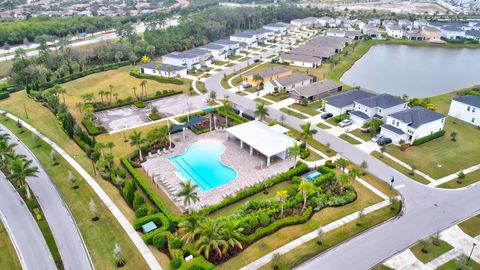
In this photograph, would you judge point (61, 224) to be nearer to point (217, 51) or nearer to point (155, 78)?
point (155, 78)

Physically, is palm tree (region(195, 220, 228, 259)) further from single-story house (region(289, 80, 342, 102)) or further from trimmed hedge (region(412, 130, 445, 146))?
single-story house (region(289, 80, 342, 102))

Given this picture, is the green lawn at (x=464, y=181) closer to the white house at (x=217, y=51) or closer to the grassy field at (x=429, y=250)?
the grassy field at (x=429, y=250)

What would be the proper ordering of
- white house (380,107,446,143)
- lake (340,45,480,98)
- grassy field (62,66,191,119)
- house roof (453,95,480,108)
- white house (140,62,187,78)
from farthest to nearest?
white house (140,62,187,78) < lake (340,45,480,98) < grassy field (62,66,191,119) < house roof (453,95,480,108) < white house (380,107,446,143)

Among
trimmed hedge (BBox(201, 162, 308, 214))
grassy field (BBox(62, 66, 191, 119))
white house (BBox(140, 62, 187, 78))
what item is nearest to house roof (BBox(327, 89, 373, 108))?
trimmed hedge (BBox(201, 162, 308, 214))

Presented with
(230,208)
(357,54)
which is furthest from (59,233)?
(357,54)

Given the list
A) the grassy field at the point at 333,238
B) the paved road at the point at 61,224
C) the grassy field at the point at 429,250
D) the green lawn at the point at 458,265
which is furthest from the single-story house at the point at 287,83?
the green lawn at the point at 458,265
